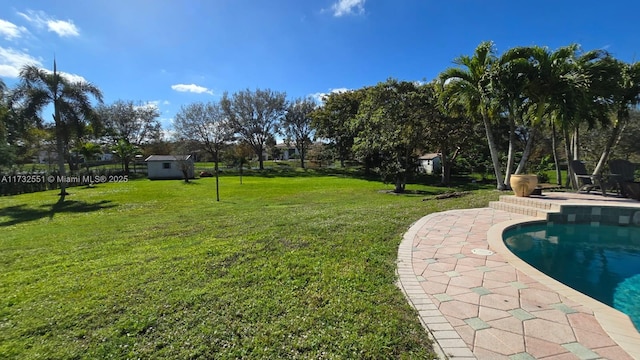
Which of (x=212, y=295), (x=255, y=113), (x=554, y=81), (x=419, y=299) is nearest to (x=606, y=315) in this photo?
(x=419, y=299)

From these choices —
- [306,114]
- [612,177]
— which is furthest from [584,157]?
[306,114]

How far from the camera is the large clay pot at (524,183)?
776cm

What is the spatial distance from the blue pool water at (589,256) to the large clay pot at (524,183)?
1476 millimetres

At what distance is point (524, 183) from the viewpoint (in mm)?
7828

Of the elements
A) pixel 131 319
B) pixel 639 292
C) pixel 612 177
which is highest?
pixel 612 177

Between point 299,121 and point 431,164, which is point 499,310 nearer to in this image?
point 431,164

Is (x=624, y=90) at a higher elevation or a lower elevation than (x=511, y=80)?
lower

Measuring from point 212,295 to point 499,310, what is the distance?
2.96 metres

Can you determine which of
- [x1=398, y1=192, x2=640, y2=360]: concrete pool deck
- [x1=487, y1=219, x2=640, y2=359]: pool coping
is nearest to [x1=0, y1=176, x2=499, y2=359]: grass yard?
[x1=398, y1=192, x2=640, y2=360]: concrete pool deck

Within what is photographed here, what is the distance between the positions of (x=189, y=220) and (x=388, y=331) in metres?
7.34

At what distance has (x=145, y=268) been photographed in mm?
4047

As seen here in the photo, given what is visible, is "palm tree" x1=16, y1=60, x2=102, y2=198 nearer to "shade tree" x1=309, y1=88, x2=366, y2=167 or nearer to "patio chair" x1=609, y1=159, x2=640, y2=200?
"shade tree" x1=309, y1=88, x2=366, y2=167

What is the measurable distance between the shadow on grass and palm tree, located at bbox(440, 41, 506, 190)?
15.0 meters

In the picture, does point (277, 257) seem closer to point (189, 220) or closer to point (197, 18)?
point (189, 220)
